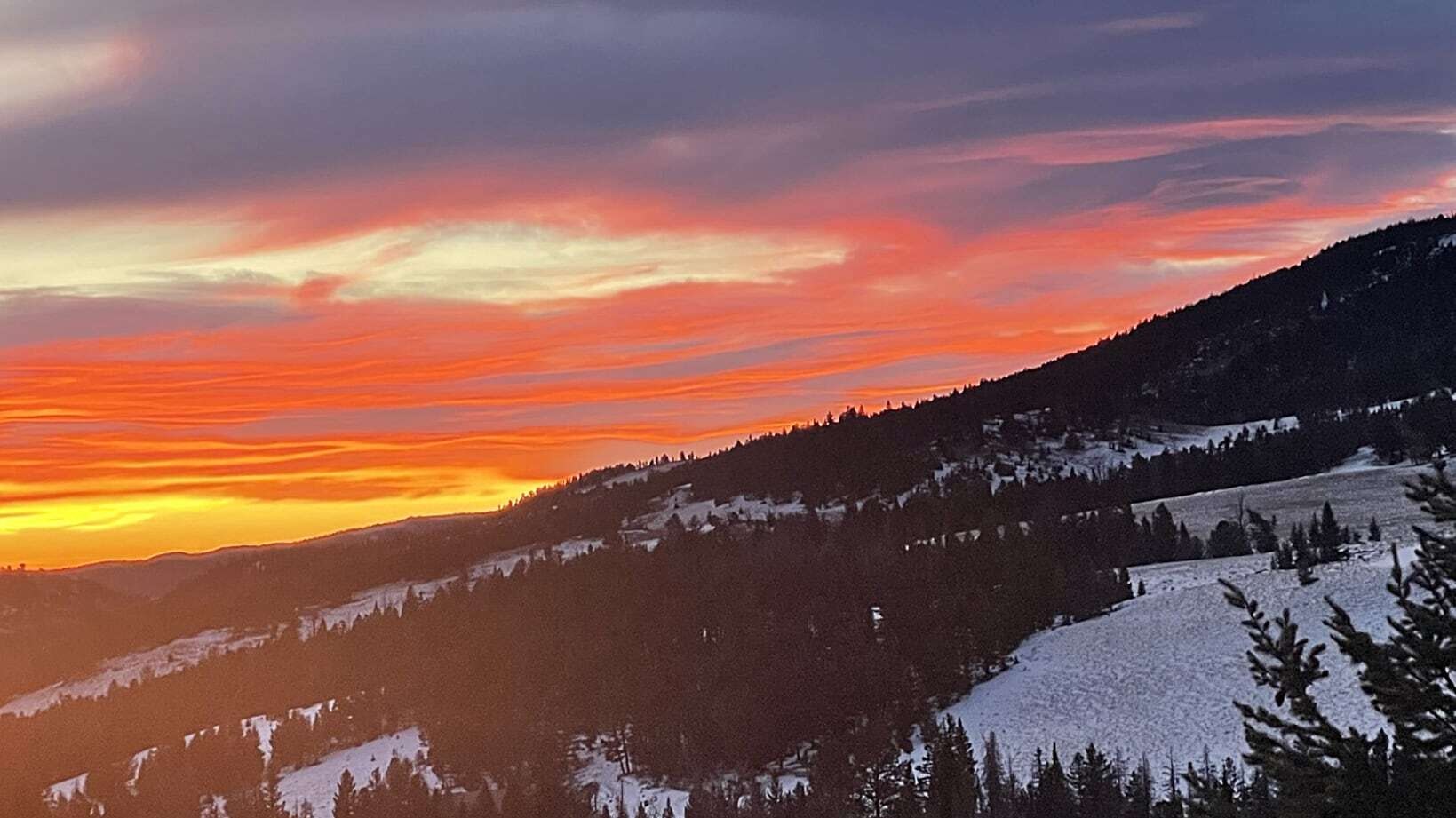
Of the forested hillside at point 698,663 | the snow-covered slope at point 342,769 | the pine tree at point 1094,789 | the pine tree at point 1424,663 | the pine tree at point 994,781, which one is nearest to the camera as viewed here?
the pine tree at point 1424,663

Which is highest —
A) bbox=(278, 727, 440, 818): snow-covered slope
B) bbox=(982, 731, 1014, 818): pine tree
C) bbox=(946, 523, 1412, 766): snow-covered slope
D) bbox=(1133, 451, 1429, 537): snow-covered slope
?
bbox=(1133, 451, 1429, 537): snow-covered slope

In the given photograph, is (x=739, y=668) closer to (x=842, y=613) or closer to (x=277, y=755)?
(x=842, y=613)

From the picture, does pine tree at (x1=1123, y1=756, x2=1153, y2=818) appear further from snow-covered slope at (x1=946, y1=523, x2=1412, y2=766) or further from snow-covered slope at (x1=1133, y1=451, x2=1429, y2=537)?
snow-covered slope at (x1=1133, y1=451, x2=1429, y2=537)

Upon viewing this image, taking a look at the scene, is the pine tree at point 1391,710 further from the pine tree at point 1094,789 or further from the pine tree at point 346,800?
the pine tree at point 346,800

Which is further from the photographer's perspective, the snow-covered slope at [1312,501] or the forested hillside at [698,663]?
the snow-covered slope at [1312,501]

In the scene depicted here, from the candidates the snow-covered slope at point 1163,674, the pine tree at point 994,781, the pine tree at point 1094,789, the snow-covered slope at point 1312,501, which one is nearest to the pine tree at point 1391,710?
the pine tree at point 1094,789

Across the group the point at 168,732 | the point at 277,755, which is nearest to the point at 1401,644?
the point at 277,755

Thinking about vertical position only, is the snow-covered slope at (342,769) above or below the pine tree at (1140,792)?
below

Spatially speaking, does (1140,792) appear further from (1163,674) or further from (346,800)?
(346,800)

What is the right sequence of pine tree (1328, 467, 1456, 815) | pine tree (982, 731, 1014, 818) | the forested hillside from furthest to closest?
the forested hillside < pine tree (982, 731, 1014, 818) < pine tree (1328, 467, 1456, 815)

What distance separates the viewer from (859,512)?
7441 inches

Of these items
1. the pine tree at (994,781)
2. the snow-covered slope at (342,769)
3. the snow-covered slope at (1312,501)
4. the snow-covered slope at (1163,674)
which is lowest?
the snow-covered slope at (342,769)

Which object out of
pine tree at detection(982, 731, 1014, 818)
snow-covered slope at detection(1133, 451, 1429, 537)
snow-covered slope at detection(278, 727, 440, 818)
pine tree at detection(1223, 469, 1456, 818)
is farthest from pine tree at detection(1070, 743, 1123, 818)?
snow-covered slope at detection(1133, 451, 1429, 537)

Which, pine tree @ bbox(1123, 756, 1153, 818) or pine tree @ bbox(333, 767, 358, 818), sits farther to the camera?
pine tree @ bbox(333, 767, 358, 818)
